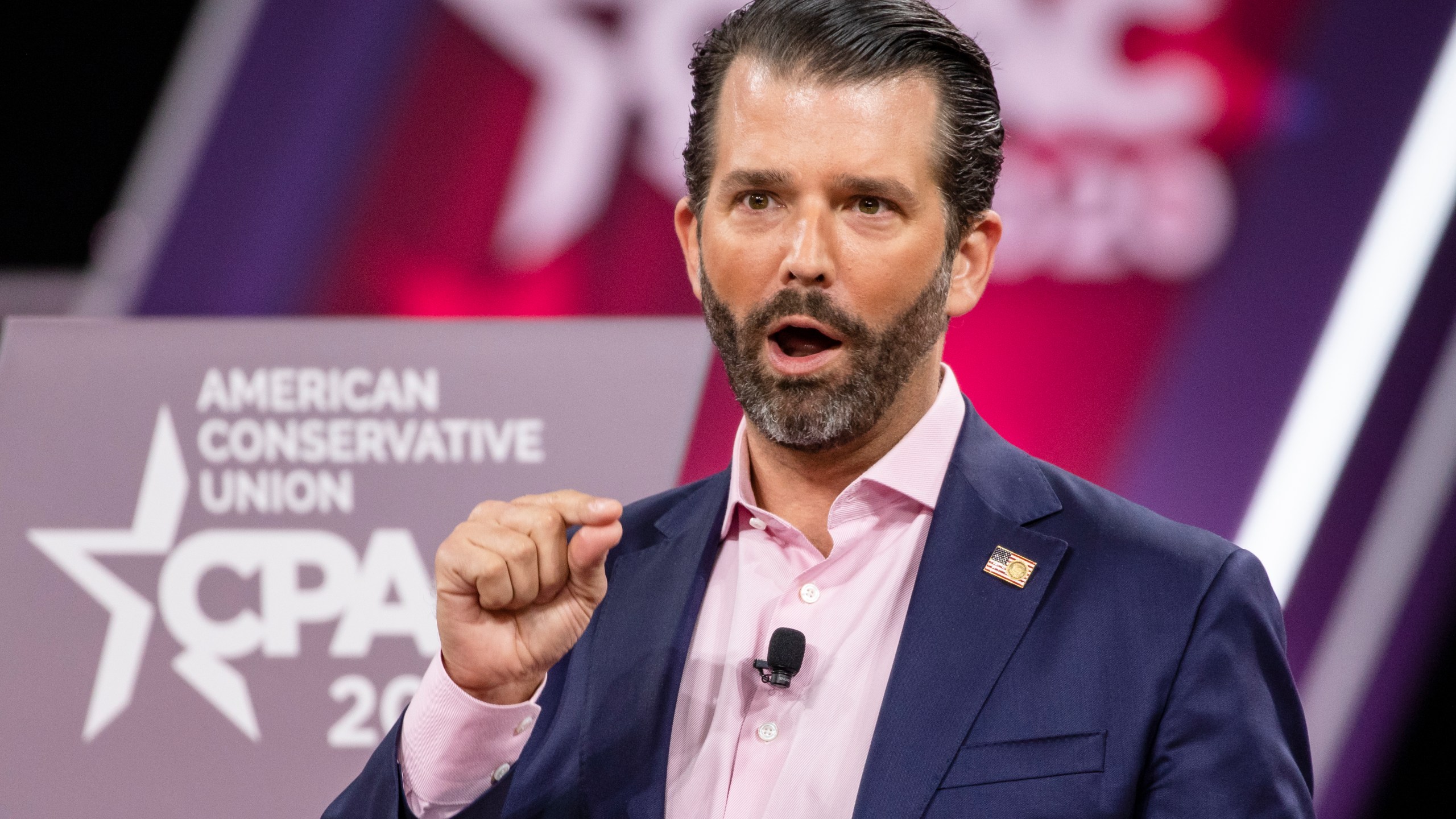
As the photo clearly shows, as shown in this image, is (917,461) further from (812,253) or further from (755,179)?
(755,179)

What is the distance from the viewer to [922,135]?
179 cm

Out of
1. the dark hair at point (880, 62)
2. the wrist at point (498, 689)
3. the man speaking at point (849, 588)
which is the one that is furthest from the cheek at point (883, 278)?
the wrist at point (498, 689)

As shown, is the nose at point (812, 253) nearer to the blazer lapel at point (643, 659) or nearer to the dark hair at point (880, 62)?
the dark hair at point (880, 62)

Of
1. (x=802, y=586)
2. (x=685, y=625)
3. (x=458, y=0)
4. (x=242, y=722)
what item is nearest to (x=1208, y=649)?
(x=802, y=586)

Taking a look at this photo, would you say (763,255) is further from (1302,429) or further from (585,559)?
(1302,429)

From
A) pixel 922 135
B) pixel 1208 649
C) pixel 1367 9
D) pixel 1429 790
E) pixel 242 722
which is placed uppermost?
pixel 1367 9

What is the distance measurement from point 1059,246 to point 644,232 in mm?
960

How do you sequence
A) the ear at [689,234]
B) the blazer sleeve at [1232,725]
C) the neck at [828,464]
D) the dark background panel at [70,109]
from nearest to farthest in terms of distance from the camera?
the blazer sleeve at [1232,725] < the neck at [828,464] < the ear at [689,234] < the dark background panel at [70,109]

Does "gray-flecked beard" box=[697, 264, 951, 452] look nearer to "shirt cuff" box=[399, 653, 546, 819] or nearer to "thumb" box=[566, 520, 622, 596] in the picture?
"thumb" box=[566, 520, 622, 596]

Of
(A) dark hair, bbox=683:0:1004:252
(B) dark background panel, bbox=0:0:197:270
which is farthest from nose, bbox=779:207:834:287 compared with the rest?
(B) dark background panel, bbox=0:0:197:270

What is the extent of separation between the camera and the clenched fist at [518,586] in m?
1.52

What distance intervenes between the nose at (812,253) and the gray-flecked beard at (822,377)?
19 mm

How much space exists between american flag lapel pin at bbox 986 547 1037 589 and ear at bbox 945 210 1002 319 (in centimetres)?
35

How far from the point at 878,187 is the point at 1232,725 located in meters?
0.78
